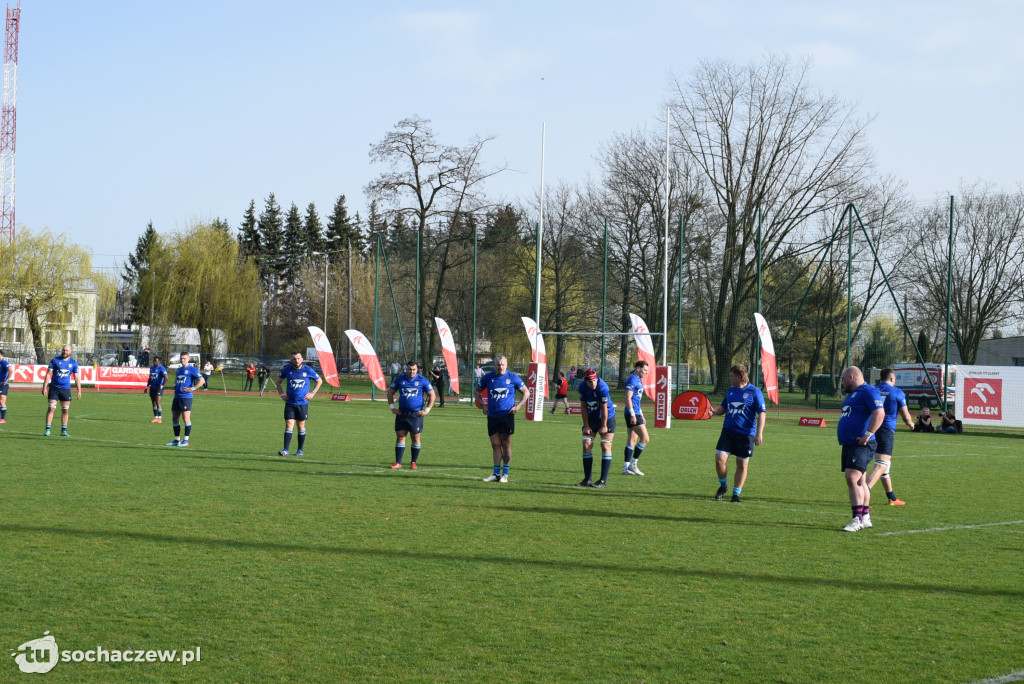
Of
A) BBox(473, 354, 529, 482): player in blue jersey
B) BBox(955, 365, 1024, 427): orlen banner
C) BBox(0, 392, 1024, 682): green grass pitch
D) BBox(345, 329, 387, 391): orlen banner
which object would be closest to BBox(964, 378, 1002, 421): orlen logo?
BBox(955, 365, 1024, 427): orlen banner

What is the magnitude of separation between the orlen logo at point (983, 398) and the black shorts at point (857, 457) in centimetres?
2101

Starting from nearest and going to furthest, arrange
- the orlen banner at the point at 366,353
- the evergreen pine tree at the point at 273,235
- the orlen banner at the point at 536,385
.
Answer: the orlen banner at the point at 536,385
the orlen banner at the point at 366,353
the evergreen pine tree at the point at 273,235

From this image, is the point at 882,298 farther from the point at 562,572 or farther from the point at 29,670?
the point at 29,670

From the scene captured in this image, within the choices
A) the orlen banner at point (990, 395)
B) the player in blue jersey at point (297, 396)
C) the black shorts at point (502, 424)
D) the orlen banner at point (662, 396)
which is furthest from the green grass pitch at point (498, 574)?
the orlen banner at point (990, 395)

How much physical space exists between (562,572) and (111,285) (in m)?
60.4

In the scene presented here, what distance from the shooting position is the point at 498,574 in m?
8.38

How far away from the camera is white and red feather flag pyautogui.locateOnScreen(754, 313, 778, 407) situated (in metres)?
30.4

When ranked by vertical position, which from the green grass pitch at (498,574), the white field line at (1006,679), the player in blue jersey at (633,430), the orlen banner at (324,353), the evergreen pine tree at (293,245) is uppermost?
the evergreen pine tree at (293,245)

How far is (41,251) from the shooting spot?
58.1 meters

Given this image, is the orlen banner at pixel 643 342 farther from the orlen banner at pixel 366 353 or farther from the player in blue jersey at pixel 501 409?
the player in blue jersey at pixel 501 409

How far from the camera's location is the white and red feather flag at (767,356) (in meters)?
30.4

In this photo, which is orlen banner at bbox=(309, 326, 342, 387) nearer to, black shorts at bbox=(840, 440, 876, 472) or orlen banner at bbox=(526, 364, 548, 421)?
orlen banner at bbox=(526, 364, 548, 421)

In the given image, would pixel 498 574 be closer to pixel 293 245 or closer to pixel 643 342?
pixel 643 342

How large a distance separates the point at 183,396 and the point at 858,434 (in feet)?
46.1
